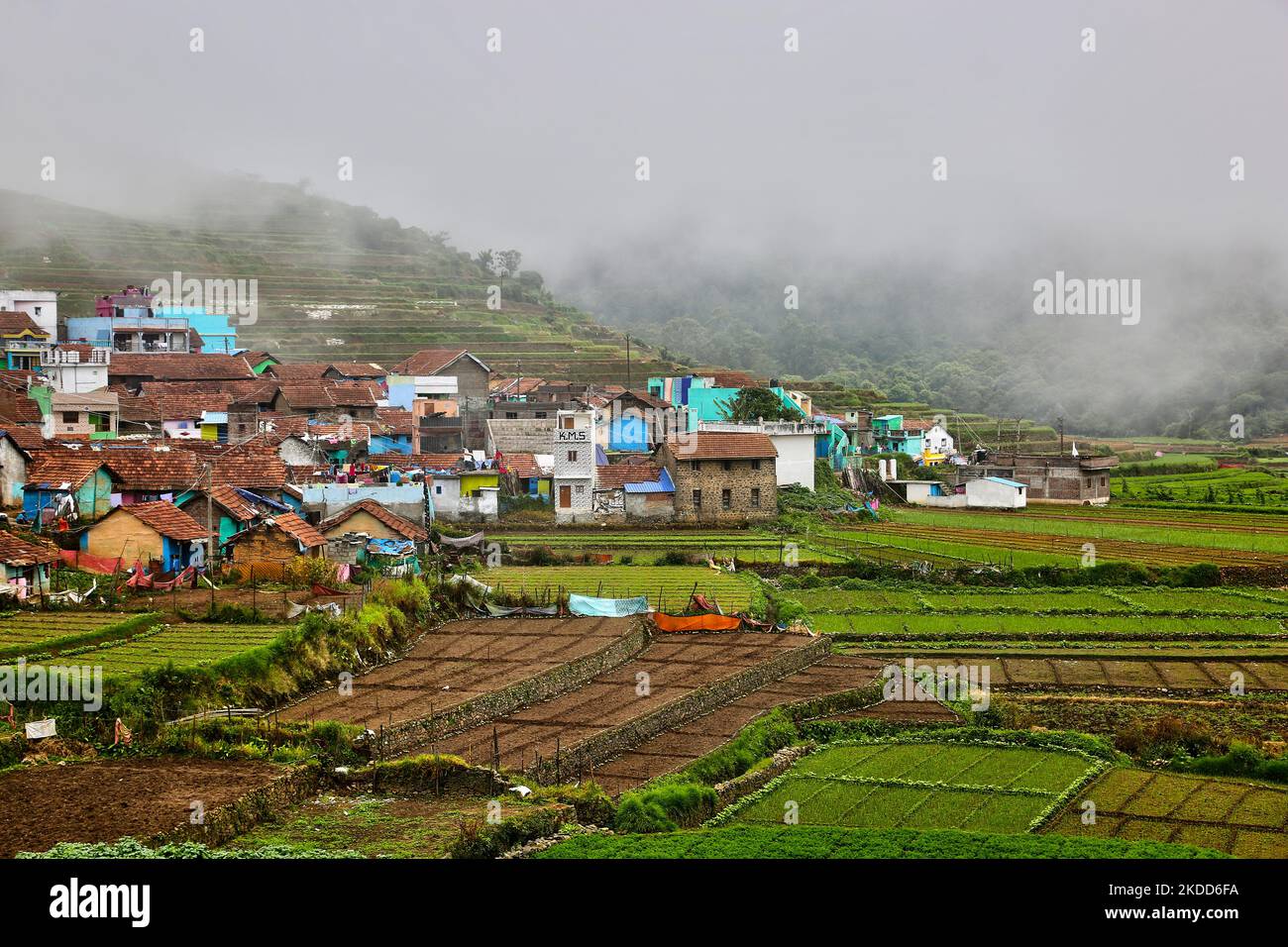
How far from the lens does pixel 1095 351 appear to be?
346 ft

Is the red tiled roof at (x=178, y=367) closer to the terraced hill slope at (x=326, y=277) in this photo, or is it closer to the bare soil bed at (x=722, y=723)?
the terraced hill slope at (x=326, y=277)

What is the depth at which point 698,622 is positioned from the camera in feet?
81.5

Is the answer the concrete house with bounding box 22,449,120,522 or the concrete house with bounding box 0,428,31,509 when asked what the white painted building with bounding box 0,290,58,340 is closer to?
the concrete house with bounding box 22,449,120,522

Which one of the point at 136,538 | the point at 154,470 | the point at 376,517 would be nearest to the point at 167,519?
the point at 136,538

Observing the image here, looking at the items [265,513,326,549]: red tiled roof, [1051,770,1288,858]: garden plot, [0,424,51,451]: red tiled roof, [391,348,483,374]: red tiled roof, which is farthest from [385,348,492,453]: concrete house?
[1051,770,1288,858]: garden plot

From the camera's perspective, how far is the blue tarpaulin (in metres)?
24.9

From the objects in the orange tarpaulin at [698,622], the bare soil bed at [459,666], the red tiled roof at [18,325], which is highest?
the red tiled roof at [18,325]

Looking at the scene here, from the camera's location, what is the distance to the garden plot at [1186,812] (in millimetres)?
13719

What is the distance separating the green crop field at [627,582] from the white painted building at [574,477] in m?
7.43

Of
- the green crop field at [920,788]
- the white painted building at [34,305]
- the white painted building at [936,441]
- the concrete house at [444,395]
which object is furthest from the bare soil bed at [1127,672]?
the white painted building at [34,305]

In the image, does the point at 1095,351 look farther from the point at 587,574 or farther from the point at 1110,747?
the point at 1110,747
